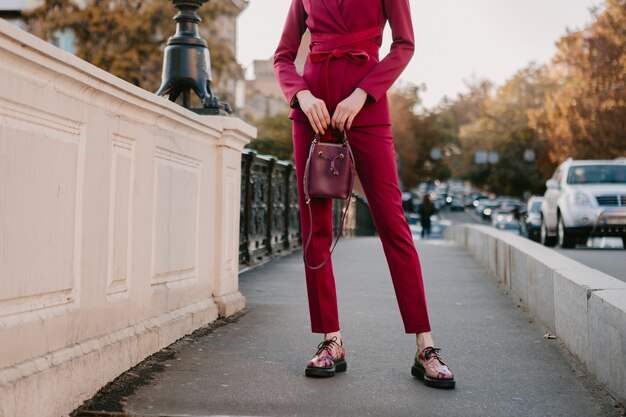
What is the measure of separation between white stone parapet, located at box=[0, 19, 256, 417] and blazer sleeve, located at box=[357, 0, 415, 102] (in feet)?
3.82

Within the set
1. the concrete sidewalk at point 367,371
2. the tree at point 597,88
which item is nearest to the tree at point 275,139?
the tree at point 597,88

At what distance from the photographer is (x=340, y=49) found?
13.8 feet

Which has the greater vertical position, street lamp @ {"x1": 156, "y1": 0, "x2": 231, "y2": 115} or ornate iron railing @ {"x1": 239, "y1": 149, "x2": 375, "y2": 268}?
street lamp @ {"x1": 156, "y1": 0, "x2": 231, "y2": 115}

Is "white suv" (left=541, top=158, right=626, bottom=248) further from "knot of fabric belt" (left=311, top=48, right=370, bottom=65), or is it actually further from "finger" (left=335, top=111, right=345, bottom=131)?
"finger" (left=335, top=111, right=345, bottom=131)

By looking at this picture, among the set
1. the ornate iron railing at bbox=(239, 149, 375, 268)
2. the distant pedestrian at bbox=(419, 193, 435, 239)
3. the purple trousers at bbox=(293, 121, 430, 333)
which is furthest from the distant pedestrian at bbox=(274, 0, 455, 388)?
the distant pedestrian at bbox=(419, 193, 435, 239)

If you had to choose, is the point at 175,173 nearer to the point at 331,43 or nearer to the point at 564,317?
the point at 331,43

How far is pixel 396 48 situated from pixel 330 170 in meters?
0.69

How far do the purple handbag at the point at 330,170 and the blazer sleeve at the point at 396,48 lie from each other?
291 mm

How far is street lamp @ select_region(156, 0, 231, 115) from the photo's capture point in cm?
636

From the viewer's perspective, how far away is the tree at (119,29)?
111 ft

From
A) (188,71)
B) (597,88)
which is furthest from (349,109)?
(597,88)

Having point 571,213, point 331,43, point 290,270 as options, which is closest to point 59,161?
point 331,43

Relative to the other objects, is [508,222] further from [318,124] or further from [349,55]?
[318,124]

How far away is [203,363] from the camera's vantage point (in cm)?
457
